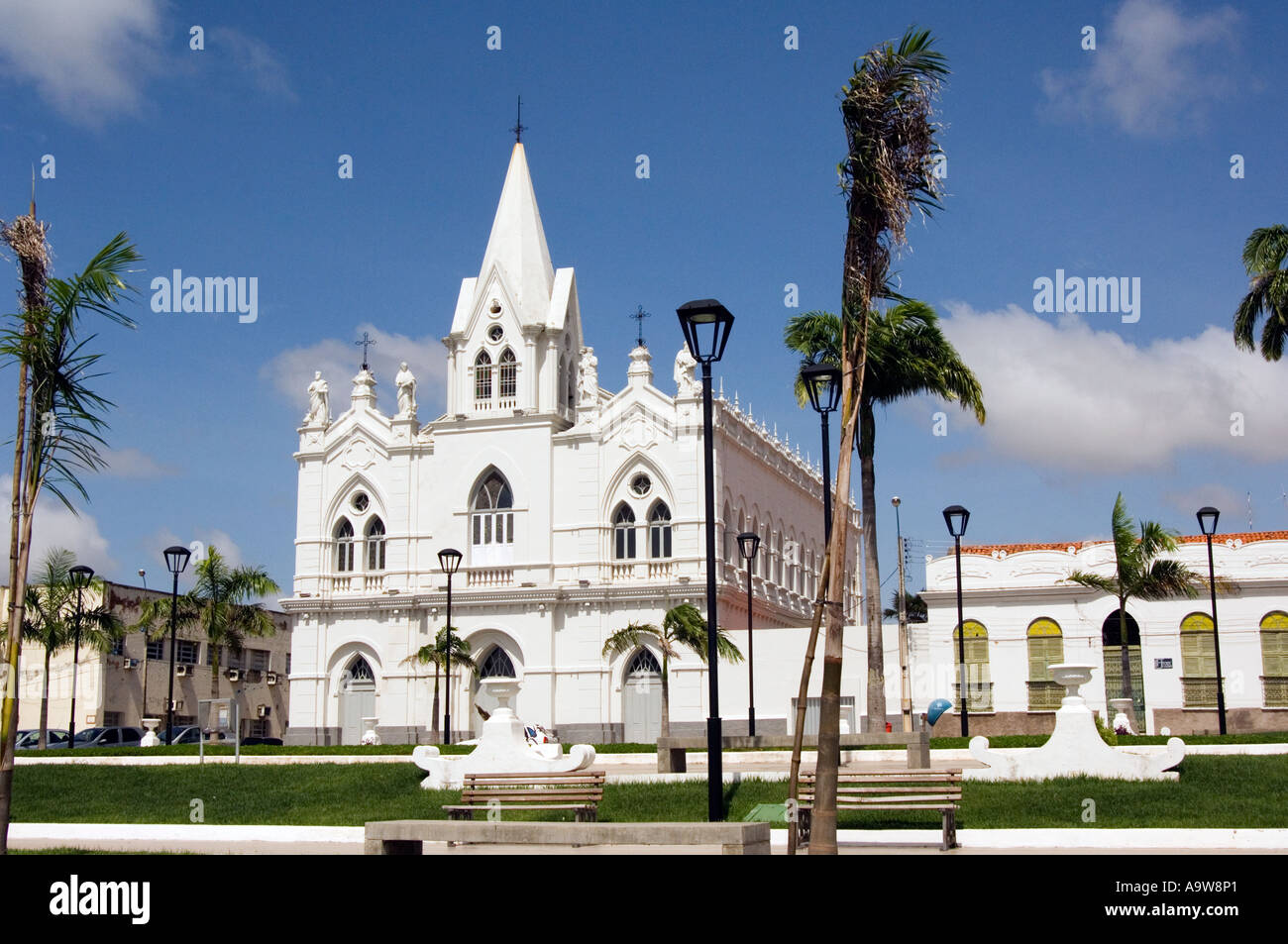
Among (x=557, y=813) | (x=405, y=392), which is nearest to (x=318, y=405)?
(x=405, y=392)

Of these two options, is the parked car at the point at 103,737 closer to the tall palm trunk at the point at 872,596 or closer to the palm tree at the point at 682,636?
the palm tree at the point at 682,636

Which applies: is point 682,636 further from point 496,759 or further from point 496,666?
point 496,666

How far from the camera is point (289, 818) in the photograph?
69.9 ft

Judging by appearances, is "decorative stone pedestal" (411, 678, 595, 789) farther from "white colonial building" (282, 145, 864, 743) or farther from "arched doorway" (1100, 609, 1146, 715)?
"arched doorway" (1100, 609, 1146, 715)

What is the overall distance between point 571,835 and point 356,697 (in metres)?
34.9

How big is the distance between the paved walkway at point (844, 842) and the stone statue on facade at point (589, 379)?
26.8m

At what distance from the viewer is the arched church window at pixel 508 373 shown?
46500mm

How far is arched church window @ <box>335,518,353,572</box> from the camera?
47344mm

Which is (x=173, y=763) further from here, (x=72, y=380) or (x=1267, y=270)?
(x=1267, y=270)

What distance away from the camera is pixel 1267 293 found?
29797 millimetres

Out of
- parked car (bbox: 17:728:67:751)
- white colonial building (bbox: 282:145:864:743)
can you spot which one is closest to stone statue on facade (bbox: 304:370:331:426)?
white colonial building (bbox: 282:145:864:743)

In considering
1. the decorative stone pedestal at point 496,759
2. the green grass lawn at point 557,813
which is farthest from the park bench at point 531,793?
the decorative stone pedestal at point 496,759
